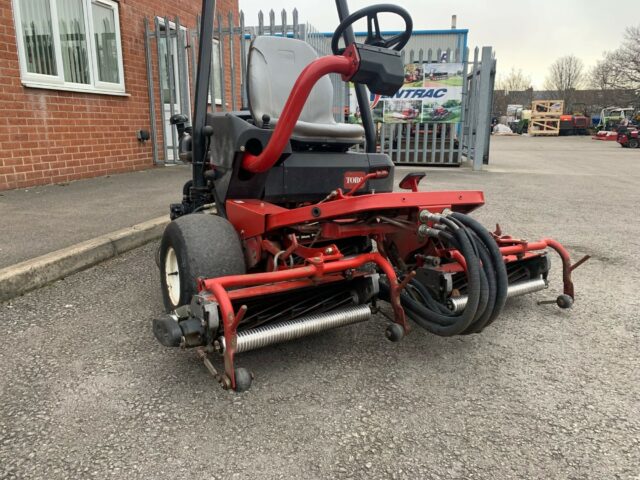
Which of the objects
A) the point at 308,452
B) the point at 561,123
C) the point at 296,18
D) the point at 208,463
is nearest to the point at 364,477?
the point at 308,452

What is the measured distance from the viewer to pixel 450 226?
2203 millimetres

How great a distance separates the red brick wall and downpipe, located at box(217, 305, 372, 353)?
5.73 metres

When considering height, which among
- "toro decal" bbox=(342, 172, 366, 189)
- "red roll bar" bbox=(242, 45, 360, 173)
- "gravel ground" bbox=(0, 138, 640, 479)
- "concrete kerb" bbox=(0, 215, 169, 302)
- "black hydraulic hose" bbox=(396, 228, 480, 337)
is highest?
"red roll bar" bbox=(242, 45, 360, 173)

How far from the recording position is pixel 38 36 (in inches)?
272

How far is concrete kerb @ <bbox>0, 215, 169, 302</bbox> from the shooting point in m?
3.30

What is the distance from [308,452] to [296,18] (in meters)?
8.35

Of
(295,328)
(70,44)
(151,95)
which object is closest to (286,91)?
(295,328)

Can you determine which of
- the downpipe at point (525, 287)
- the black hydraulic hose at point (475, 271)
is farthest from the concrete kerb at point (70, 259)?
the downpipe at point (525, 287)

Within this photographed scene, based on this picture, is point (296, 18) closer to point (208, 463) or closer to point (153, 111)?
point (153, 111)

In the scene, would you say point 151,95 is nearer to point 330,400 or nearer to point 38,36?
point 38,36

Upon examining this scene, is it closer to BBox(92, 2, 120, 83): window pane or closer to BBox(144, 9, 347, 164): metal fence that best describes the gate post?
BBox(144, 9, 347, 164): metal fence

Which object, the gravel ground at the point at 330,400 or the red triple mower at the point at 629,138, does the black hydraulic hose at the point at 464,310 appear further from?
the red triple mower at the point at 629,138

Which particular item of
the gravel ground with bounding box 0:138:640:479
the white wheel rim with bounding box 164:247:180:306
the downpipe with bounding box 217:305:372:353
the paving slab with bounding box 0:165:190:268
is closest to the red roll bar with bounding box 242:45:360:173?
the white wheel rim with bounding box 164:247:180:306

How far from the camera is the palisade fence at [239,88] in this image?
9156mm
